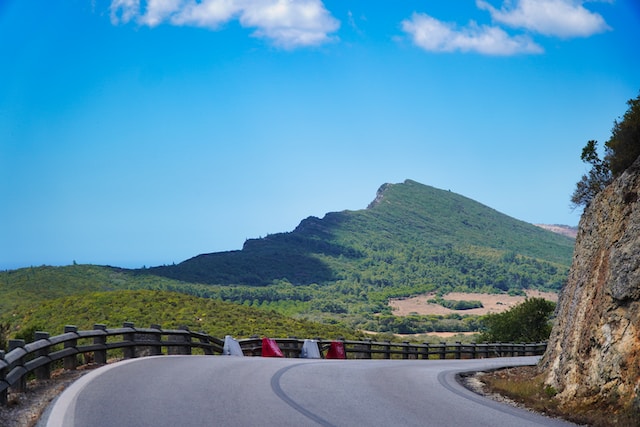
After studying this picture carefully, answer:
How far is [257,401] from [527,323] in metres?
58.9

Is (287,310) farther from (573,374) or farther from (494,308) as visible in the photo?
(573,374)

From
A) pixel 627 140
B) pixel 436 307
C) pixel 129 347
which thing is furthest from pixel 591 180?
pixel 436 307

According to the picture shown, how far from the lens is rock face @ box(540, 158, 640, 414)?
12812 millimetres

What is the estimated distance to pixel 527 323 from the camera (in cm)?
6700

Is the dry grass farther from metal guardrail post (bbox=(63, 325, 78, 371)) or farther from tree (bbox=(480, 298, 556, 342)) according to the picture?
tree (bbox=(480, 298, 556, 342))

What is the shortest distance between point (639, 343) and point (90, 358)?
11.4 meters

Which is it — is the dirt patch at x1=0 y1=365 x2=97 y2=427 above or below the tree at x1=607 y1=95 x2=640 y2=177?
below

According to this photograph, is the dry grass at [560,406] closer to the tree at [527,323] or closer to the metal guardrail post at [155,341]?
the metal guardrail post at [155,341]

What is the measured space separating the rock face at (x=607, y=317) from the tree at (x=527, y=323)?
49.4 m

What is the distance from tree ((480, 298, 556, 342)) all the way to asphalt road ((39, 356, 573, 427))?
170 feet

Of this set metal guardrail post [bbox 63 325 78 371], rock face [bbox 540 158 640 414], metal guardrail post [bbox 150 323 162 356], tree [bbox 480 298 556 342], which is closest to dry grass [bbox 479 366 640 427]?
rock face [bbox 540 158 640 414]

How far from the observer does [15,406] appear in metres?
11.0

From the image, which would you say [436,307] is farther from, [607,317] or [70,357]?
[70,357]

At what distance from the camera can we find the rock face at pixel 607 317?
1281 centimetres
